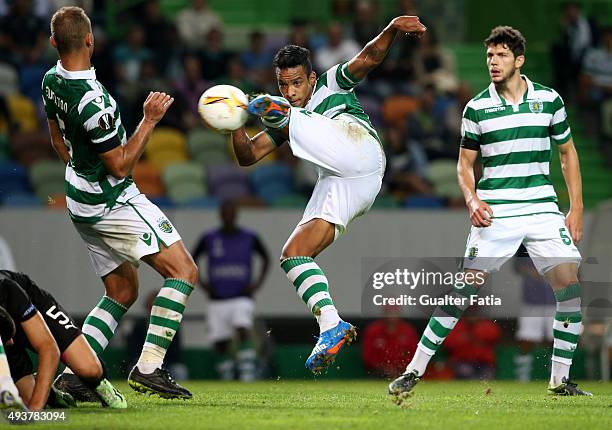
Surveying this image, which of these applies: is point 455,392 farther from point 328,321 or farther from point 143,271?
point 143,271

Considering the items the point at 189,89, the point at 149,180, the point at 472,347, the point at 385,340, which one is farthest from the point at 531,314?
the point at 189,89

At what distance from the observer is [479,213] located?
8195 millimetres

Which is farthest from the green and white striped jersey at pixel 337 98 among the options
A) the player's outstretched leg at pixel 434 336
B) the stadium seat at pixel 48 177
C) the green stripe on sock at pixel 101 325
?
the stadium seat at pixel 48 177

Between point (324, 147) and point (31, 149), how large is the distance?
712 centimetres

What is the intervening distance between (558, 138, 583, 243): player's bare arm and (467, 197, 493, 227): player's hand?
0.61m

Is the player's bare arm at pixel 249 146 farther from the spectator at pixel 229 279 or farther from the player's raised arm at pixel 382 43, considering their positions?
the spectator at pixel 229 279

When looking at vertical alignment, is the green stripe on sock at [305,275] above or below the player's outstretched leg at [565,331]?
above

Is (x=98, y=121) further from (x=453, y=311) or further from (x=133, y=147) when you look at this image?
(x=453, y=311)

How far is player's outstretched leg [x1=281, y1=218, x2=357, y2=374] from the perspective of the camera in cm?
767

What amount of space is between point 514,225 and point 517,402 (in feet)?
4.02

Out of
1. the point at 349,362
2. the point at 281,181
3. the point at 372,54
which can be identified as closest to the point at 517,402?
the point at 372,54

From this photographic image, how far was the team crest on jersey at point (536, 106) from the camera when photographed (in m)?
8.41

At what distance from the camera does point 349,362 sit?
45.3ft

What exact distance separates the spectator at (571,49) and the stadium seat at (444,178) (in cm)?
344
